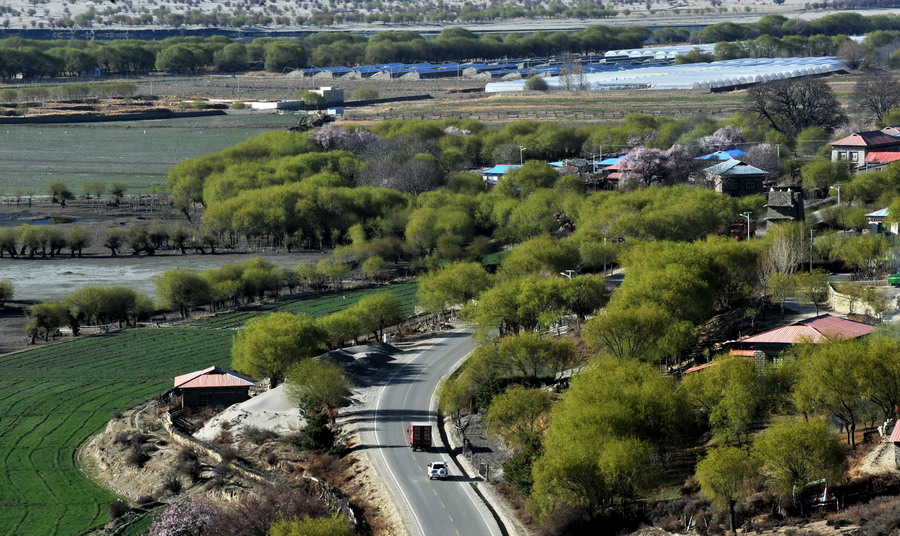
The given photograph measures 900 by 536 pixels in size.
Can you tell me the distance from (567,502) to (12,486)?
14.0 meters

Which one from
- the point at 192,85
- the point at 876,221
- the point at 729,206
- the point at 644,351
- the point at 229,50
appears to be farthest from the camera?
the point at 229,50

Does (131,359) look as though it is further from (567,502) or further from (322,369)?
(567,502)

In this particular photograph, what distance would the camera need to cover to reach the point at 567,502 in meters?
29.3

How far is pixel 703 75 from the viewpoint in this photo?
13288cm

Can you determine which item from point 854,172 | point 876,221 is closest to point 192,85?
point 854,172

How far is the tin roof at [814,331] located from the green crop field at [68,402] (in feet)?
53.0

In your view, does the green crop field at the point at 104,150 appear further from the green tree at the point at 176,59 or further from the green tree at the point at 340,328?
the green tree at the point at 340,328

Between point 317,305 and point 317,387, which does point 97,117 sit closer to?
point 317,305

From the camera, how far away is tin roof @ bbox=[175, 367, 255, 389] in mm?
41562

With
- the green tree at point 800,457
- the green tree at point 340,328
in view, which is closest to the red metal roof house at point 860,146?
the green tree at point 340,328

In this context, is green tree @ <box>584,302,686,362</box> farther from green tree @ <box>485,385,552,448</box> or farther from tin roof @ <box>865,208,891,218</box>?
tin roof @ <box>865,208,891,218</box>

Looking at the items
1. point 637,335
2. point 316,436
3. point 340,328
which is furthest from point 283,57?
point 316,436

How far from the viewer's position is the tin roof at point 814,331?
3638cm

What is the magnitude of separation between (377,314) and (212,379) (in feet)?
24.3
